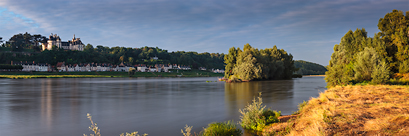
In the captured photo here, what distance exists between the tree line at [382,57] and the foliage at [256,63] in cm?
3401

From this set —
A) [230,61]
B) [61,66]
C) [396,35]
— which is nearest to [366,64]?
[396,35]

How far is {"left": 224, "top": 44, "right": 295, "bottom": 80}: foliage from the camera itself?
76.9 meters

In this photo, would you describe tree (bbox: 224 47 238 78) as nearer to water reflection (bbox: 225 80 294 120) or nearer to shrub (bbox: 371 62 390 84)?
water reflection (bbox: 225 80 294 120)

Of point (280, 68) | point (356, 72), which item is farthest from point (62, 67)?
point (356, 72)

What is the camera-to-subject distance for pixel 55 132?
14.6 meters

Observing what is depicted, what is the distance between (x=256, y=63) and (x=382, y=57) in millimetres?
41471

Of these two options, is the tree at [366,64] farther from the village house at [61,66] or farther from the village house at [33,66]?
the village house at [33,66]

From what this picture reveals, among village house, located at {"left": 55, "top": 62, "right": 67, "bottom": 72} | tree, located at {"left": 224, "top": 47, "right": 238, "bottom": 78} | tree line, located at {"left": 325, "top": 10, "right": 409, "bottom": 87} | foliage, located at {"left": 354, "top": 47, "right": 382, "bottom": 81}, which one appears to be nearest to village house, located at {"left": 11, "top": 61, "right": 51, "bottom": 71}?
village house, located at {"left": 55, "top": 62, "right": 67, "bottom": 72}

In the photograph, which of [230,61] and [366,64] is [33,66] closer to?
[230,61]

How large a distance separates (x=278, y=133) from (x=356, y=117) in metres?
3.40

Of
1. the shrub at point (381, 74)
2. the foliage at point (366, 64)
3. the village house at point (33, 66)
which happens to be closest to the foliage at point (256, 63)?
the foliage at point (366, 64)

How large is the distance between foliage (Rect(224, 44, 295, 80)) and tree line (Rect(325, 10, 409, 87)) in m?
34.0

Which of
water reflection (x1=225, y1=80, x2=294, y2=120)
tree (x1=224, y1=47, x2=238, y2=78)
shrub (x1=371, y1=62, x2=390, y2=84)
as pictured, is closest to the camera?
water reflection (x1=225, y1=80, x2=294, y2=120)

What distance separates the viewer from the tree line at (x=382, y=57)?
37.4 m
